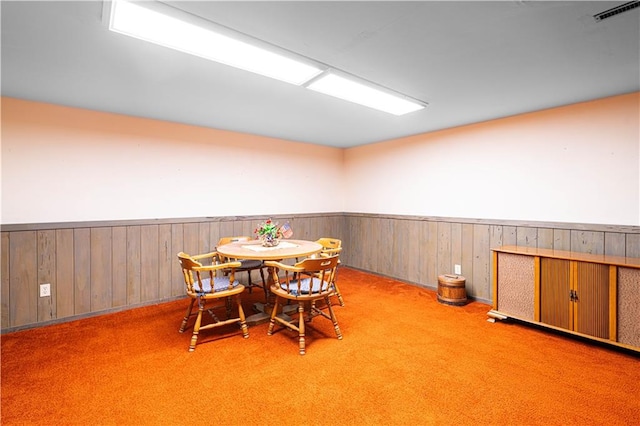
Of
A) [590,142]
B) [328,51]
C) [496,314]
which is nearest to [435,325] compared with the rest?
[496,314]

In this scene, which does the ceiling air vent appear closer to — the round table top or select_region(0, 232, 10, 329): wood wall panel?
the round table top

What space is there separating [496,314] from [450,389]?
1.53m

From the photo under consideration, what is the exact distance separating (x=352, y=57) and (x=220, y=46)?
91 centimetres

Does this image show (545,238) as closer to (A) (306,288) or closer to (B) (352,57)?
(A) (306,288)

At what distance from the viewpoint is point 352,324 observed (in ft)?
10.4

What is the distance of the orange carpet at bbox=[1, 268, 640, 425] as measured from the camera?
1.83 m

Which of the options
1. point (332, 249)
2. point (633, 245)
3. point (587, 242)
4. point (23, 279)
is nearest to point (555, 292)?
point (587, 242)

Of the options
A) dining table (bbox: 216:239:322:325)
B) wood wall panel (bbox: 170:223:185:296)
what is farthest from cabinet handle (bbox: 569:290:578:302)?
wood wall panel (bbox: 170:223:185:296)

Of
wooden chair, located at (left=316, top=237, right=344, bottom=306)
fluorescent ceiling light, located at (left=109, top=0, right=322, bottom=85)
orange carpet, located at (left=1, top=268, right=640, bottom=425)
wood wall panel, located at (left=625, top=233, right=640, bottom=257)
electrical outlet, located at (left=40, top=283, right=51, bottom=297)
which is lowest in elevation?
orange carpet, located at (left=1, top=268, right=640, bottom=425)

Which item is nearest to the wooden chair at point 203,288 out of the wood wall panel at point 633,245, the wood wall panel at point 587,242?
the wood wall panel at point 587,242

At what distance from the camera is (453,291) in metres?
3.76

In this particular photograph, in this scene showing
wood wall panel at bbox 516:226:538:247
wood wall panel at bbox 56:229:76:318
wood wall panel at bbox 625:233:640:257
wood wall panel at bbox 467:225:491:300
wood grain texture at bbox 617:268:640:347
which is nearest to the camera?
wood grain texture at bbox 617:268:640:347

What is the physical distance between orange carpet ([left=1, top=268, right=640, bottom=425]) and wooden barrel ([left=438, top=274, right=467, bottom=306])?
0.51 metres

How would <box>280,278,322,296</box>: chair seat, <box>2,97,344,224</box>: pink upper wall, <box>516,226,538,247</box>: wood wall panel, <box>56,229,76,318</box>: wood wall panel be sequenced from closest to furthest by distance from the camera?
<box>280,278,322,296</box>: chair seat, <box>2,97,344,224</box>: pink upper wall, <box>56,229,76,318</box>: wood wall panel, <box>516,226,538,247</box>: wood wall panel
